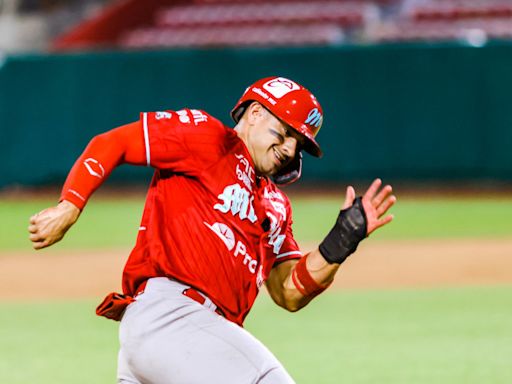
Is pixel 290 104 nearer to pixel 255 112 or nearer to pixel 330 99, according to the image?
pixel 255 112

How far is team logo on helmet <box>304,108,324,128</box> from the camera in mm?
3930

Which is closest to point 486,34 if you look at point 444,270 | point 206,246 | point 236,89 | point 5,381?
point 236,89

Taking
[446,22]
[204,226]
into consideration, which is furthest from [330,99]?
[204,226]

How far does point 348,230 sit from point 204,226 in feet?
2.11

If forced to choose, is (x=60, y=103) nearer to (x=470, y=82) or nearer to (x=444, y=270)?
(x=470, y=82)

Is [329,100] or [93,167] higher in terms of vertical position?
[329,100]

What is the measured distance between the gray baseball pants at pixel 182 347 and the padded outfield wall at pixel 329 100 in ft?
40.7

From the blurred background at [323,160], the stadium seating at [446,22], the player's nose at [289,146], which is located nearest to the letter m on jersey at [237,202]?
the player's nose at [289,146]

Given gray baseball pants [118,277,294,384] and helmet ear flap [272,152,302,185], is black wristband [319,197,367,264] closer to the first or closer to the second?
helmet ear flap [272,152,302,185]

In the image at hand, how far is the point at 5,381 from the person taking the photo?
5742 millimetres

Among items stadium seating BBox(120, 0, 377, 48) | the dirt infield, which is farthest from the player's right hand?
stadium seating BBox(120, 0, 377, 48)

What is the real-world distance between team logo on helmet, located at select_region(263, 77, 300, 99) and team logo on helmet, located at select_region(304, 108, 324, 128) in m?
0.12

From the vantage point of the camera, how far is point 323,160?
1625cm

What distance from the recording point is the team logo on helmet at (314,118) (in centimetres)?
393
